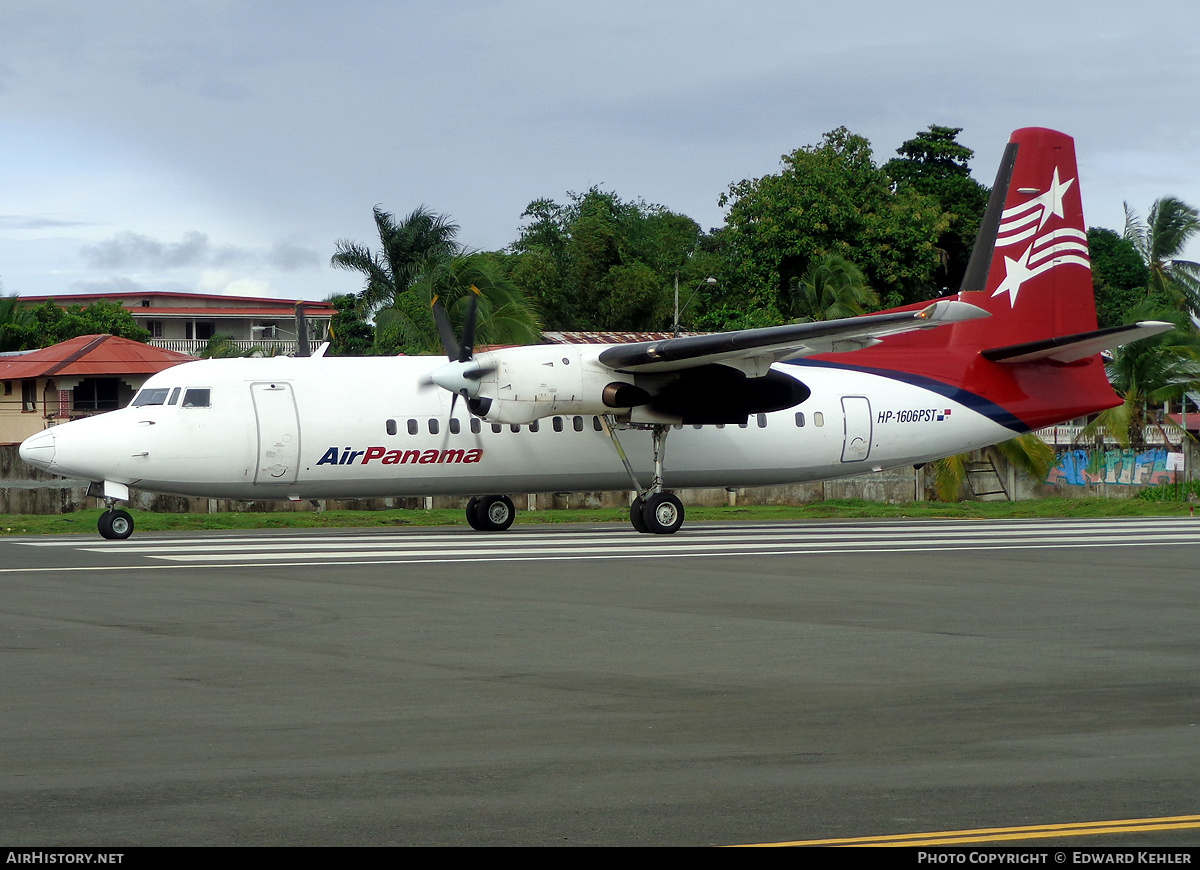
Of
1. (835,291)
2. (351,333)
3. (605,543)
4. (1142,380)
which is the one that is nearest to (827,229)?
(835,291)

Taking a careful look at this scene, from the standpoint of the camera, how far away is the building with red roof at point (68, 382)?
44906 mm

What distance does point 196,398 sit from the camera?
66.5 ft

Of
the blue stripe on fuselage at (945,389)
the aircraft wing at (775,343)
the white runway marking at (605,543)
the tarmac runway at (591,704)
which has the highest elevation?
the aircraft wing at (775,343)

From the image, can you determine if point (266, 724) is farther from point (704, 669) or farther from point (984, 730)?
point (984, 730)

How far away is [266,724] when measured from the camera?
6848mm

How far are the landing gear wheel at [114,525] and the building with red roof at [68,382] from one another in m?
25.3

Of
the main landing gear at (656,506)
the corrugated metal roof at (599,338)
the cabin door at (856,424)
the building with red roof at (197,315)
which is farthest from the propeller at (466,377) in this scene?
the building with red roof at (197,315)

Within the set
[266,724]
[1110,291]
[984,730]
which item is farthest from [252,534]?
[1110,291]

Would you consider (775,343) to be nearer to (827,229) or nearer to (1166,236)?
(827,229)

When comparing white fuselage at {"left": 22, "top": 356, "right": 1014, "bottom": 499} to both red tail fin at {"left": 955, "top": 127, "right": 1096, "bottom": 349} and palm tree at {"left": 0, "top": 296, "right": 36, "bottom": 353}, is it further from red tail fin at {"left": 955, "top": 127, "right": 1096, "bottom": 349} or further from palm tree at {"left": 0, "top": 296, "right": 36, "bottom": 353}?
palm tree at {"left": 0, "top": 296, "right": 36, "bottom": 353}

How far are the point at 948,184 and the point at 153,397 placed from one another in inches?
1926

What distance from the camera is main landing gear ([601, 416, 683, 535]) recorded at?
71.4 ft

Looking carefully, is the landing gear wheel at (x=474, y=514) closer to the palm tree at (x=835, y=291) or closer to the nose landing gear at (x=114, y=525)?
the nose landing gear at (x=114, y=525)

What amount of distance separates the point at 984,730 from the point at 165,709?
4238mm
